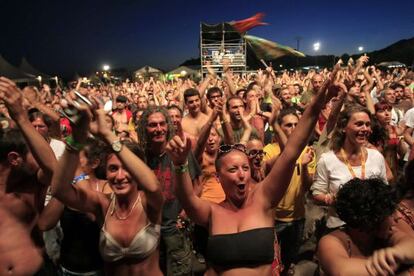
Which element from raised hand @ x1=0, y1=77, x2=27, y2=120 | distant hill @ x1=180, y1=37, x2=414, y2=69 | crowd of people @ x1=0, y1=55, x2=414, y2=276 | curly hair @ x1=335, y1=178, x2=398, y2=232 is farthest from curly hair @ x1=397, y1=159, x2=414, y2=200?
distant hill @ x1=180, y1=37, x2=414, y2=69

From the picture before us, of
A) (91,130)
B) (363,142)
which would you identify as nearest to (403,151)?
(363,142)

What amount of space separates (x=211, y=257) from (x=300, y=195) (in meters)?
1.61

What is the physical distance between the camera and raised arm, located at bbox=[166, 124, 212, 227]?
6.85 feet

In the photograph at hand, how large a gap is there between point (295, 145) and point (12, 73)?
81.3 ft

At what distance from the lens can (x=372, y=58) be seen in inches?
1762

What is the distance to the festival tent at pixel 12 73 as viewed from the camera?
21750 millimetres

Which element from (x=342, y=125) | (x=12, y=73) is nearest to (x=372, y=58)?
(x=12, y=73)

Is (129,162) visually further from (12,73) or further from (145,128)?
(12,73)

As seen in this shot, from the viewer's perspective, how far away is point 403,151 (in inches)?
178

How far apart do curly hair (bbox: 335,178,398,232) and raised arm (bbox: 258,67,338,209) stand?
0.36m

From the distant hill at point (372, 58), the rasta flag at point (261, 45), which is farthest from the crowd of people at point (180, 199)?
the distant hill at point (372, 58)

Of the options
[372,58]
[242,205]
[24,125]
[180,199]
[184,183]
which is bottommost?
[242,205]

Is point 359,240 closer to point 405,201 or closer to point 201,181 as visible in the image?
point 405,201

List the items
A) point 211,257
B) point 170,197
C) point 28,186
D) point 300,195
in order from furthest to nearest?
point 300,195
point 170,197
point 28,186
point 211,257
